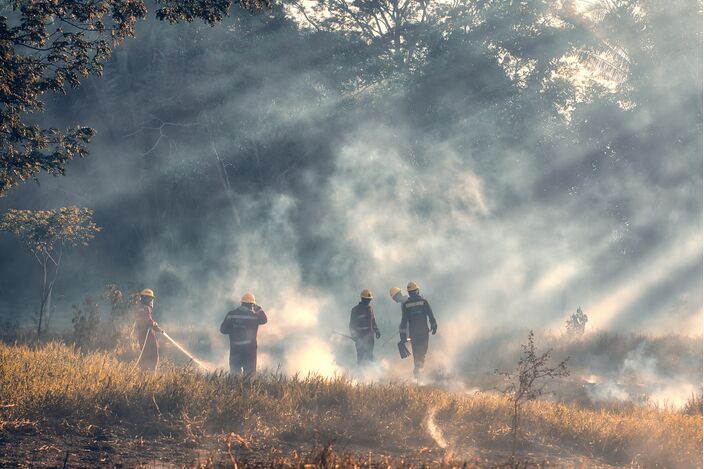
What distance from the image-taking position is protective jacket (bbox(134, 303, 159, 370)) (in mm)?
11547

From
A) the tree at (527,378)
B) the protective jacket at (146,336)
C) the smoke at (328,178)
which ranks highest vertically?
the smoke at (328,178)

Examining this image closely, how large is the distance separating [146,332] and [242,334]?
1786 millimetres

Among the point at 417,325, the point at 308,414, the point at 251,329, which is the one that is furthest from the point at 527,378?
the point at 417,325

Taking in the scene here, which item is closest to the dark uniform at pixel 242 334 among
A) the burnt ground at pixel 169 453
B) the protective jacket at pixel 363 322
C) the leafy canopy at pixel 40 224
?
Answer: the protective jacket at pixel 363 322

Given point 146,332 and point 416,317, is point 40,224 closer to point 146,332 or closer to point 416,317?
point 146,332

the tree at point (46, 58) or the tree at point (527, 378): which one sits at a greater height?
the tree at point (46, 58)

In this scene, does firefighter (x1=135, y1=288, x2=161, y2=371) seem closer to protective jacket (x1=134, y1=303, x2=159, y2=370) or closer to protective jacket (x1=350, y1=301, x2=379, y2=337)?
protective jacket (x1=134, y1=303, x2=159, y2=370)

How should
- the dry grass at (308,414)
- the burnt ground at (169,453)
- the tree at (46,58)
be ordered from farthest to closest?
the tree at (46,58), the dry grass at (308,414), the burnt ground at (169,453)

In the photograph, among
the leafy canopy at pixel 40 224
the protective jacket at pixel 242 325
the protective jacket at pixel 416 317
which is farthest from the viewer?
the leafy canopy at pixel 40 224

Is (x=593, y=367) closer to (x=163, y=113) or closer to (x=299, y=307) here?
(x=299, y=307)

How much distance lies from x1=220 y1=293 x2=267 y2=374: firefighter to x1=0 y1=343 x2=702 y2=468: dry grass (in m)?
1.94

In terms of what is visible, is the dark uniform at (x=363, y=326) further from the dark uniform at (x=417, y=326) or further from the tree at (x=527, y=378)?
the tree at (x=527, y=378)

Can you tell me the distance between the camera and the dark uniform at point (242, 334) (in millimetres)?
10961

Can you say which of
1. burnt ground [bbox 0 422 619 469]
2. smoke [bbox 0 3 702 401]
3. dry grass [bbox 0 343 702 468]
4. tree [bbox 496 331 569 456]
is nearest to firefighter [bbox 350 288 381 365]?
dry grass [bbox 0 343 702 468]
